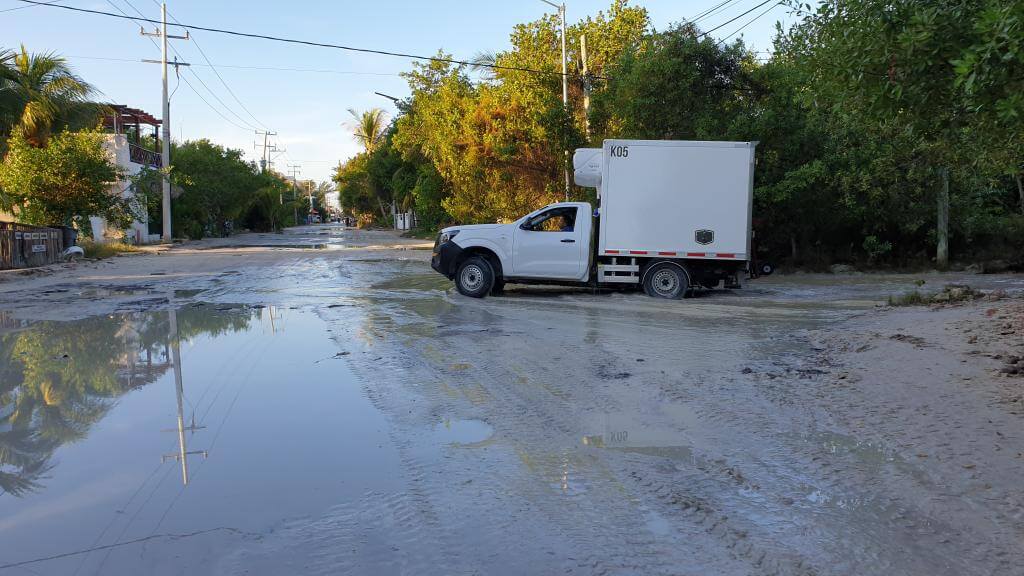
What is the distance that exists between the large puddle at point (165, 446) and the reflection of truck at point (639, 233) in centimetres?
670

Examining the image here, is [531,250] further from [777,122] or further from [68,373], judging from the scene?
[68,373]

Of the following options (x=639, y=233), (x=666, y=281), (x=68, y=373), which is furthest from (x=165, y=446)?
(x=666, y=281)

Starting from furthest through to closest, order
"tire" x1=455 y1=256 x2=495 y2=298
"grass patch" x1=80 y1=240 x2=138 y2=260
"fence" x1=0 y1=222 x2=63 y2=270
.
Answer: "grass patch" x1=80 y1=240 x2=138 y2=260 → "fence" x1=0 y1=222 x2=63 y2=270 → "tire" x1=455 y1=256 x2=495 y2=298

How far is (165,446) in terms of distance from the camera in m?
5.86

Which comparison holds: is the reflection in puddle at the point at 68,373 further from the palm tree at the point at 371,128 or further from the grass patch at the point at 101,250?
the palm tree at the point at 371,128

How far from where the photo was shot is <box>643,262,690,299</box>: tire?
643 inches

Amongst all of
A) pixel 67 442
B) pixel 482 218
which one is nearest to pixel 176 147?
pixel 482 218

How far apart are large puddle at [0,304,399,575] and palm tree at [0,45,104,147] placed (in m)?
24.8

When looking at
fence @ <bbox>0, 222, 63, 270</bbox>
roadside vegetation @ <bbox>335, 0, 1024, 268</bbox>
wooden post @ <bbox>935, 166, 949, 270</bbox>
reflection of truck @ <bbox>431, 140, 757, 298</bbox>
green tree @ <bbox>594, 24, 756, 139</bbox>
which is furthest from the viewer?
fence @ <bbox>0, 222, 63, 270</bbox>

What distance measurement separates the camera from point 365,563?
3.90m

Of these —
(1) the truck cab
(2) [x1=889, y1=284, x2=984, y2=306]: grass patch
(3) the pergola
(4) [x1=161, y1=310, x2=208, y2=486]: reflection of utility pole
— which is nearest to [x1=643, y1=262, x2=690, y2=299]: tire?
(1) the truck cab

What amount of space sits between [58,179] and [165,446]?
88.1 feet

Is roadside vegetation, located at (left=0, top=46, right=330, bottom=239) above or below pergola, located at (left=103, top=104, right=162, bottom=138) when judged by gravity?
below

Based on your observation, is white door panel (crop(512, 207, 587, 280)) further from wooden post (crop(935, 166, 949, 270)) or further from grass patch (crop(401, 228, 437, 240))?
grass patch (crop(401, 228, 437, 240))
